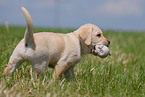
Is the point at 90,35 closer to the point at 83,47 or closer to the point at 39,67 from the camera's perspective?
the point at 83,47

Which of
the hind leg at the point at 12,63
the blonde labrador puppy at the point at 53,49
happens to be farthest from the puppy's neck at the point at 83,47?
the hind leg at the point at 12,63

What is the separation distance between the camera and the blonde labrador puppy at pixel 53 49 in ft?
9.00

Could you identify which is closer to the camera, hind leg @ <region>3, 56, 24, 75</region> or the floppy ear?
hind leg @ <region>3, 56, 24, 75</region>

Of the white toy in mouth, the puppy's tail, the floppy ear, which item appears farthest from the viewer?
the white toy in mouth

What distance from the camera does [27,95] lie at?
2.52m

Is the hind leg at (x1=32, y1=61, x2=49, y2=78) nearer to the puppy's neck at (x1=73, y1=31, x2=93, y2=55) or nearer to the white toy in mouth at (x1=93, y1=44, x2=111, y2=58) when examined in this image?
the puppy's neck at (x1=73, y1=31, x2=93, y2=55)

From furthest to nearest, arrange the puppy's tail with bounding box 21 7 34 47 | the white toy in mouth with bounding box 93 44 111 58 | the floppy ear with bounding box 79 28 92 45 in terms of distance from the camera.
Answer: the white toy in mouth with bounding box 93 44 111 58, the floppy ear with bounding box 79 28 92 45, the puppy's tail with bounding box 21 7 34 47

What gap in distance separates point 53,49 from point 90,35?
2.55 feet

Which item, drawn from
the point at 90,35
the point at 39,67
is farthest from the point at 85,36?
the point at 39,67

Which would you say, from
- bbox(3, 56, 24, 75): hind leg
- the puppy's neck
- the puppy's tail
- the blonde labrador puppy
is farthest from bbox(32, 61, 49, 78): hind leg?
the puppy's neck

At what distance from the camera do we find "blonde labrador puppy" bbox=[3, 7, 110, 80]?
2742mm

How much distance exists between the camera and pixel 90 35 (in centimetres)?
334

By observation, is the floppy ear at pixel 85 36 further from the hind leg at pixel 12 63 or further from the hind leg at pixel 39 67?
the hind leg at pixel 12 63

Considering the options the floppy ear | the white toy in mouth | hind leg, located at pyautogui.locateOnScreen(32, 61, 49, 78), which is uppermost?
the floppy ear
